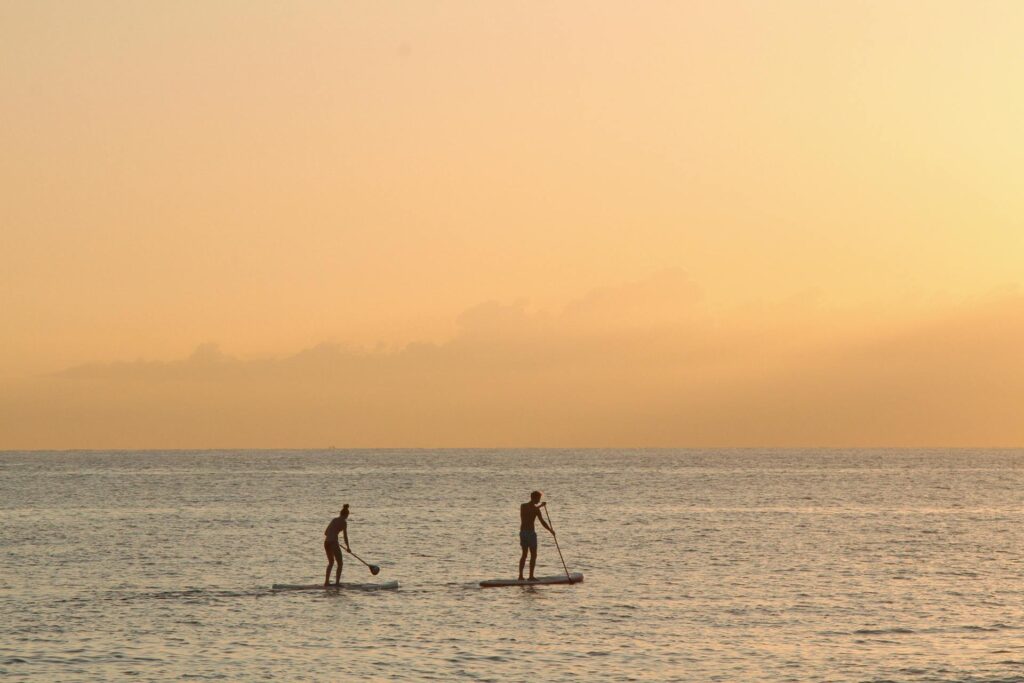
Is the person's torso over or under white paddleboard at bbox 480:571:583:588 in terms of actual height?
over

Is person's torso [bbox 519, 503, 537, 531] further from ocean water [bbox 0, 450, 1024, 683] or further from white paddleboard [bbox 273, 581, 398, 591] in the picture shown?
white paddleboard [bbox 273, 581, 398, 591]

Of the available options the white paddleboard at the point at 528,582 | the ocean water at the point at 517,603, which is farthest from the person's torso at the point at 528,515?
the ocean water at the point at 517,603

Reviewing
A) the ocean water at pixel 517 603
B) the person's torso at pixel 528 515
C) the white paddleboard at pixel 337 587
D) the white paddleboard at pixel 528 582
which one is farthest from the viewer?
the person's torso at pixel 528 515

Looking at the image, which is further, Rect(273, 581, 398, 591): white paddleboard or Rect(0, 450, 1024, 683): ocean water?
Rect(273, 581, 398, 591): white paddleboard

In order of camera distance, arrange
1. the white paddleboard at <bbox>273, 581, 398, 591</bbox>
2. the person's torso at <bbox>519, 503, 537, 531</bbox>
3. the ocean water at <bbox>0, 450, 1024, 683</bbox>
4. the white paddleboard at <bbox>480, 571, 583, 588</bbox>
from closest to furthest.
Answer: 1. the ocean water at <bbox>0, 450, 1024, 683</bbox>
2. the white paddleboard at <bbox>273, 581, 398, 591</bbox>
3. the white paddleboard at <bbox>480, 571, 583, 588</bbox>
4. the person's torso at <bbox>519, 503, 537, 531</bbox>

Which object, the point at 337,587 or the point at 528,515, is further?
the point at 528,515

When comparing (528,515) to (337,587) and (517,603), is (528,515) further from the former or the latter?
(337,587)

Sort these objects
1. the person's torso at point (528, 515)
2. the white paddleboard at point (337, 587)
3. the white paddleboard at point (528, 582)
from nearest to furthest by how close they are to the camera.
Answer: the white paddleboard at point (337, 587)
the white paddleboard at point (528, 582)
the person's torso at point (528, 515)

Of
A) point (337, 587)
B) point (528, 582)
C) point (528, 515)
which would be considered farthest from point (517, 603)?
point (337, 587)

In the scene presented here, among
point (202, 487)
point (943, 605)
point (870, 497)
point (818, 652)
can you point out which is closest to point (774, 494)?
point (870, 497)

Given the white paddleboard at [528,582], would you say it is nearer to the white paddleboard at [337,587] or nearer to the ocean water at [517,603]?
the ocean water at [517,603]

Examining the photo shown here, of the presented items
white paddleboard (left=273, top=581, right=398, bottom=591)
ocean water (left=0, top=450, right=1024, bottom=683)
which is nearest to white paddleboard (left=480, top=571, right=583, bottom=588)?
ocean water (left=0, top=450, right=1024, bottom=683)

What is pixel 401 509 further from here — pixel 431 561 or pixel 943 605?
pixel 943 605

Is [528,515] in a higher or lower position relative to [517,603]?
higher
